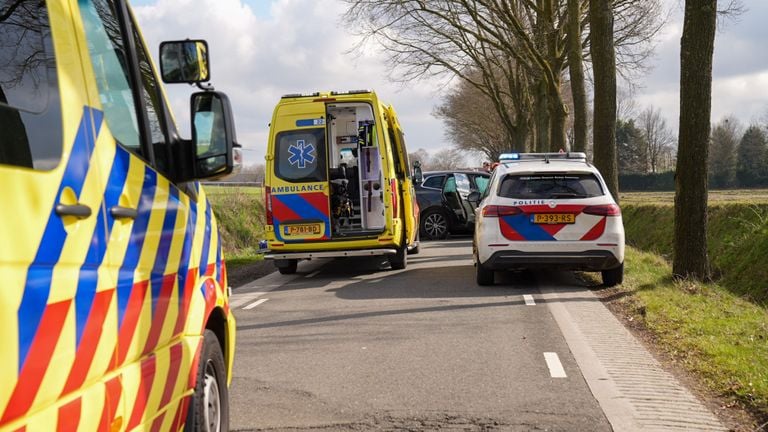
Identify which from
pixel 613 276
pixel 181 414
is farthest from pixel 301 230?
pixel 181 414

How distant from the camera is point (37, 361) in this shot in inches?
82.2

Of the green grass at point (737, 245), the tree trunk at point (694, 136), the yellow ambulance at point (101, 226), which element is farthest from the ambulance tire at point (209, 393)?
the green grass at point (737, 245)

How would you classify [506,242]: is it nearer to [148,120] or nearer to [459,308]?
[459,308]

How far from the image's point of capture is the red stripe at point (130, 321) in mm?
2645

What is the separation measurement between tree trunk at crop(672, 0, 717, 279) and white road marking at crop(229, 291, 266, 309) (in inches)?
223

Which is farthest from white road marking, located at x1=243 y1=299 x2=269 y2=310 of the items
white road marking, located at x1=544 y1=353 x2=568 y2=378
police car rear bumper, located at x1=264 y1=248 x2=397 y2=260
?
white road marking, located at x1=544 y1=353 x2=568 y2=378

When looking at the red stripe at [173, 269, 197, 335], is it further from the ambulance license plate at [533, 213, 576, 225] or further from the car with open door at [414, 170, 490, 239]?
the car with open door at [414, 170, 490, 239]

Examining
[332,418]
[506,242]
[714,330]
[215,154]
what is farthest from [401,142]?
[215,154]

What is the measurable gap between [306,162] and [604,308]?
531cm

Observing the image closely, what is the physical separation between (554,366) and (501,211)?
14.7 feet

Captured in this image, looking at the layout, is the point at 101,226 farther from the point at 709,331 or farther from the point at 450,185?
the point at 450,185

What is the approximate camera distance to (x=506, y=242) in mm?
10586

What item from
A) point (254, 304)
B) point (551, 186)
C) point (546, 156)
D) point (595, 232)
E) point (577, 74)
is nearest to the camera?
point (254, 304)

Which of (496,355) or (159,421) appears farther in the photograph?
(496,355)
